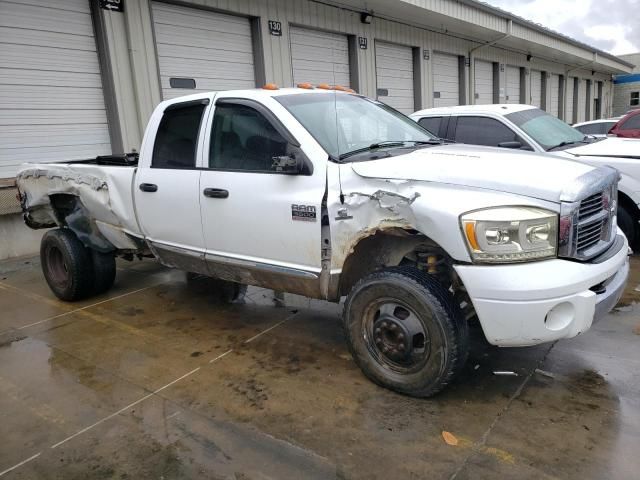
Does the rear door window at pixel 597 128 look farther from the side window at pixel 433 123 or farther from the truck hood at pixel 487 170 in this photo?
the truck hood at pixel 487 170

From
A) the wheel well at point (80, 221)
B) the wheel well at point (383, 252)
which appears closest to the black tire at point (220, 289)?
the wheel well at point (80, 221)

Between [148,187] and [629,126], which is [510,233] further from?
[629,126]

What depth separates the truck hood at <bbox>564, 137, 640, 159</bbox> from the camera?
238 inches

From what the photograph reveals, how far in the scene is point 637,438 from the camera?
2.69 m

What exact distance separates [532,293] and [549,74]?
26024mm

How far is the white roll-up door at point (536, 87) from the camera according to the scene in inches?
923

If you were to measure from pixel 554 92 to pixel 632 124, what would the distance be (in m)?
18.2

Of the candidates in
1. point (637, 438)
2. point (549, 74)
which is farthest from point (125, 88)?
point (549, 74)

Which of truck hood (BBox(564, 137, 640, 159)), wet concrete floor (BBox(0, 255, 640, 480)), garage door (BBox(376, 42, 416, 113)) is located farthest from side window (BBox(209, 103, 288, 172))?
garage door (BBox(376, 42, 416, 113))

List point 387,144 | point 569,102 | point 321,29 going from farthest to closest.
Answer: point 569,102 < point 321,29 < point 387,144

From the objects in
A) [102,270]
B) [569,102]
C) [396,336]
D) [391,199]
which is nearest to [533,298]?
[396,336]

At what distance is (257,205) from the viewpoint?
12.1 feet

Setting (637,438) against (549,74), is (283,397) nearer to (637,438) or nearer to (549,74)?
(637,438)

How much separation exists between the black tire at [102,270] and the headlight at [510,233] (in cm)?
404
